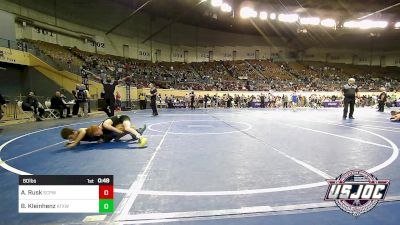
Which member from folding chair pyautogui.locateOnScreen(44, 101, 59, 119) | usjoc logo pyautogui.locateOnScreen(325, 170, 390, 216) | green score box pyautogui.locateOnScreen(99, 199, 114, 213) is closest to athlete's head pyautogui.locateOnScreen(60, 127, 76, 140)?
green score box pyautogui.locateOnScreen(99, 199, 114, 213)

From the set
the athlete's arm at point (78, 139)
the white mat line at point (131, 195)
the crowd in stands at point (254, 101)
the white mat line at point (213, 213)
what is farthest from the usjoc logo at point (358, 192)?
the crowd in stands at point (254, 101)

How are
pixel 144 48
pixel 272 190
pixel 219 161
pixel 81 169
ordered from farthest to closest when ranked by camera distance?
pixel 144 48, pixel 219 161, pixel 81 169, pixel 272 190

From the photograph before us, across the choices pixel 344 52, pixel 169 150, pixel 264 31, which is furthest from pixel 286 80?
pixel 169 150

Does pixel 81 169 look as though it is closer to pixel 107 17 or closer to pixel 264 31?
pixel 107 17

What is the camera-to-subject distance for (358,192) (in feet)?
7.69

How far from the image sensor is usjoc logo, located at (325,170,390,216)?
2.35m

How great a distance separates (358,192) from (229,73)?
123 feet

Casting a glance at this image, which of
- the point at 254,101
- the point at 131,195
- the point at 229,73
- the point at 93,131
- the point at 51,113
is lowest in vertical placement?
the point at 131,195

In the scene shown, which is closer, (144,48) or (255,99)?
(255,99)

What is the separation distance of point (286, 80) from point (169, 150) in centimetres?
3500

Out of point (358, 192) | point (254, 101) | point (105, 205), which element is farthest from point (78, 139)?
point (254, 101)

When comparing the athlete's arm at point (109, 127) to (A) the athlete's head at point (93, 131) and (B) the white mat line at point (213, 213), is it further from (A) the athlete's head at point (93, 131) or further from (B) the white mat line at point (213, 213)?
(B) the white mat line at point (213, 213)

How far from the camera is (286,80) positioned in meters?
37.8
